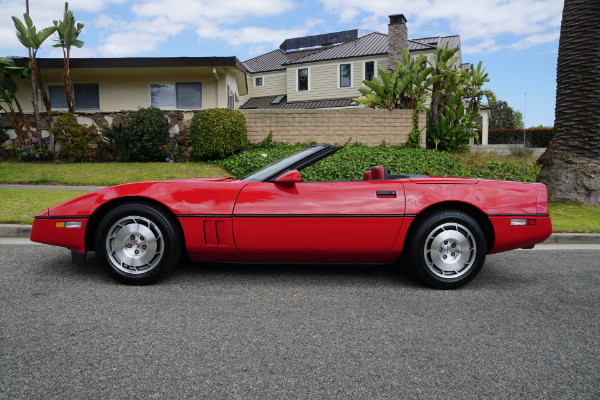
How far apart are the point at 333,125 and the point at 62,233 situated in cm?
1235

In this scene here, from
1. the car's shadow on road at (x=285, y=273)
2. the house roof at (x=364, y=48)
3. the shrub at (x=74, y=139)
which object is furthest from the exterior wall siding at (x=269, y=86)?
the car's shadow on road at (x=285, y=273)

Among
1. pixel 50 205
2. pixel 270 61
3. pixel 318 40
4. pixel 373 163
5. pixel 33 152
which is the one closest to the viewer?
pixel 50 205

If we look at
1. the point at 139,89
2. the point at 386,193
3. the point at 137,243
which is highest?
the point at 139,89

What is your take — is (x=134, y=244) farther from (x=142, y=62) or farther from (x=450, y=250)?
(x=142, y=62)

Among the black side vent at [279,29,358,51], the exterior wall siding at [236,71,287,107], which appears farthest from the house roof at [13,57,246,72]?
the black side vent at [279,29,358,51]

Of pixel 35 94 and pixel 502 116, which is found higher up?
pixel 502 116

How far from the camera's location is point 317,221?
3.91m

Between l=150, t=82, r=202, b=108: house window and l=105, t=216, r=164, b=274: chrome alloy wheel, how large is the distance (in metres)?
14.1

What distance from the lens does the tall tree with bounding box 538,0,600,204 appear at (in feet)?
28.9

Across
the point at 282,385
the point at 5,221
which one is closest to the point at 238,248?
the point at 282,385

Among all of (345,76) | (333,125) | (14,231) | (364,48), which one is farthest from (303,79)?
(14,231)

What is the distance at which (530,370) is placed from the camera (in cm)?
251

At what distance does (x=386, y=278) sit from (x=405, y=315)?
3.38 feet

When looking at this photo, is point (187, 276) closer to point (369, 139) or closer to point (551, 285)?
point (551, 285)
